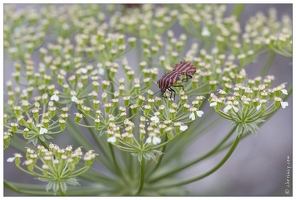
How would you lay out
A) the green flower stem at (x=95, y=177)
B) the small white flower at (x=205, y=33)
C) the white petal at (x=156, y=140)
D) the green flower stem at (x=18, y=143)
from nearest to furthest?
1. the white petal at (x=156, y=140)
2. the green flower stem at (x=95, y=177)
3. the green flower stem at (x=18, y=143)
4. the small white flower at (x=205, y=33)

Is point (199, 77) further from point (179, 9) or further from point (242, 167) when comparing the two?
point (242, 167)

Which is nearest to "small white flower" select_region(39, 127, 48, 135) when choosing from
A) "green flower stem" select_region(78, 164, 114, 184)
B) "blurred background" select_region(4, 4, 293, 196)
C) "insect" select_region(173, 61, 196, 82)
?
"green flower stem" select_region(78, 164, 114, 184)

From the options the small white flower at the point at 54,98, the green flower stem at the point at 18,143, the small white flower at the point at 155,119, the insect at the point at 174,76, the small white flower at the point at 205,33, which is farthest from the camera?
the small white flower at the point at 205,33

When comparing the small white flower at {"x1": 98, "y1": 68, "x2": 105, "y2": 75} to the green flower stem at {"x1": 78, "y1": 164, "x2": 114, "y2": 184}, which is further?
the small white flower at {"x1": 98, "y1": 68, "x2": 105, "y2": 75}

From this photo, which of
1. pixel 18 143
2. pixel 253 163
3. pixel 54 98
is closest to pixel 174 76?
pixel 54 98

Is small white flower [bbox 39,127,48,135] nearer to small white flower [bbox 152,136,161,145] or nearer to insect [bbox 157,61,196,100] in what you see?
small white flower [bbox 152,136,161,145]

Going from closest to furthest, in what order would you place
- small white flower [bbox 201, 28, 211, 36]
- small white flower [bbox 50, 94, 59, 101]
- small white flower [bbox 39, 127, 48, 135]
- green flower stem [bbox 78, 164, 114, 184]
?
1. small white flower [bbox 39, 127, 48, 135]
2. small white flower [bbox 50, 94, 59, 101]
3. green flower stem [bbox 78, 164, 114, 184]
4. small white flower [bbox 201, 28, 211, 36]

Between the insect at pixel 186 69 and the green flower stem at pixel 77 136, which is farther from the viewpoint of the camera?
the green flower stem at pixel 77 136

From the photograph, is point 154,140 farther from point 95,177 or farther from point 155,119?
point 95,177

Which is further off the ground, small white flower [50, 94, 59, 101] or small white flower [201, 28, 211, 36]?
small white flower [201, 28, 211, 36]

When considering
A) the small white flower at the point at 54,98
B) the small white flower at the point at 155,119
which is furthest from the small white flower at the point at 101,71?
the small white flower at the point at 155,119

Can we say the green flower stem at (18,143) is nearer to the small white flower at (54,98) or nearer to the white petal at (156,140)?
the small white flower at (54,98)
